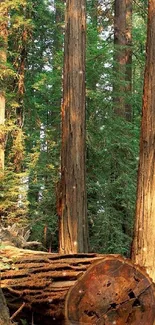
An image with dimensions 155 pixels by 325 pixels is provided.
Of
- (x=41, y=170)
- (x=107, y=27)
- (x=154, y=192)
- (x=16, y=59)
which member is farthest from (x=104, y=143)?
(x=107, y=27)

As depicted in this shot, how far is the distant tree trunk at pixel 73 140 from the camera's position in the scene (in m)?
8.28

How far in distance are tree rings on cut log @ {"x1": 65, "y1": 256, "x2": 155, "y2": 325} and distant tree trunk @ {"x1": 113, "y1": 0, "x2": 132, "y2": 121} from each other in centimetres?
740

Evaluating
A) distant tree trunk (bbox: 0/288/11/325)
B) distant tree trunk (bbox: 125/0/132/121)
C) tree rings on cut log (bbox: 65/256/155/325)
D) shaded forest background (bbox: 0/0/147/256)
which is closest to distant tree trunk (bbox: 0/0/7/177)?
shaded forest background (bbox: 0/0/147/256)

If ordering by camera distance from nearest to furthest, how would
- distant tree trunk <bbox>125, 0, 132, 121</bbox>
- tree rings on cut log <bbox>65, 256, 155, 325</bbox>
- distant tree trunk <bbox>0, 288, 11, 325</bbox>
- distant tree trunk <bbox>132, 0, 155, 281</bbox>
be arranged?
distant tree trunk <bbox>0, 288, 11, 325</bbox>
tree rings on cut log <bbox>65, 256, 155, 325</bbox>
distant tree trunk <bbox>132, 0, 155, 281</bbox>
distant tree trunk <bbox>125, 0, 132, 121</bbox>

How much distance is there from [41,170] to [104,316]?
Answer: 685 centimetres

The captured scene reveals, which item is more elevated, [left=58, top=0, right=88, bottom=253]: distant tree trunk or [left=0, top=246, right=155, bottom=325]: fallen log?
[left=58, top=0, right=88, bottom=253]: distant tree trunk

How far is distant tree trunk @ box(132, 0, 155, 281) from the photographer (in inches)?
282

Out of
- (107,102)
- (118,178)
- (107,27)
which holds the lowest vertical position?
(118,178)

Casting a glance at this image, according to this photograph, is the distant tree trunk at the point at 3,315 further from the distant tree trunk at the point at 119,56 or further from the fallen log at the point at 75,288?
the distant tree trunk at the point at 119,56

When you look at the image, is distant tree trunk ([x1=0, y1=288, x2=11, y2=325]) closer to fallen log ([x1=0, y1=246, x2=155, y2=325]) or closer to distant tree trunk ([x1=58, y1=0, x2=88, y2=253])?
fallen log ([x1=0, y1=246, x2=155, y2=325])

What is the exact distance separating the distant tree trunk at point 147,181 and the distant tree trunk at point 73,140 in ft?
4.40

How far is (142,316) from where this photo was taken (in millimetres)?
4980

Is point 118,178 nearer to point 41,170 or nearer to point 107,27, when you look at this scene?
point 41,170

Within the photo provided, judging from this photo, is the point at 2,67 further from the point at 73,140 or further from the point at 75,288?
the point at 75,288
